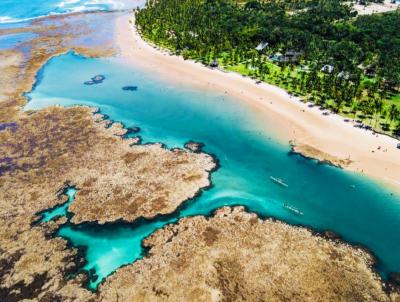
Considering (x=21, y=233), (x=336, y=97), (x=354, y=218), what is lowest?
(x=21, y=233)

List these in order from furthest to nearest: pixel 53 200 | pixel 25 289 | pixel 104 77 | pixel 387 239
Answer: pixel 104 77 < pixel 53 200 < pixel 387 239 < pixel 25 289

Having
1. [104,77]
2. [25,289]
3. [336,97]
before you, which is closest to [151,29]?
[104,77]

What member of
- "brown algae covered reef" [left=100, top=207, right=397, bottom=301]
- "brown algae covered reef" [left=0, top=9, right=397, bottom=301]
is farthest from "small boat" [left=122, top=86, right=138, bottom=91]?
"brown algae covered reef" [left=100, top=207, right=397, bottom=301]

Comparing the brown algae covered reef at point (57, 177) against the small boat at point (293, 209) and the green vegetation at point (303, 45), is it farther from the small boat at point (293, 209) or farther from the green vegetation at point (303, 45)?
the green vegetation at point (303, 45)

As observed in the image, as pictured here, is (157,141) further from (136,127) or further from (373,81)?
(373,81)

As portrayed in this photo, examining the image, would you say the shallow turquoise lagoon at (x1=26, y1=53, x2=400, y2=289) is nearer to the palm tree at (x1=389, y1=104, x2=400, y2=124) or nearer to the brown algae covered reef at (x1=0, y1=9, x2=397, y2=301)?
the brown algae covered reef at (x1=0, y1=9, x2=397, y2=301)

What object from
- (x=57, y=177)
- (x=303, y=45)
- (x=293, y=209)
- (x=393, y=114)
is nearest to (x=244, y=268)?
(x=293, y=209)

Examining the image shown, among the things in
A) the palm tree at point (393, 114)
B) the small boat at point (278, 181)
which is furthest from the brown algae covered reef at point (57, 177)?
the palm tree at point (393, 114)
